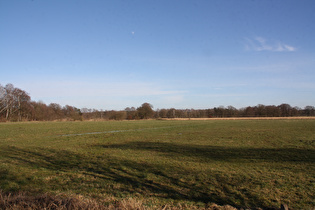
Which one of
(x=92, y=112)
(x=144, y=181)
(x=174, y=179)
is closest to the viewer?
(x=144, y=181)

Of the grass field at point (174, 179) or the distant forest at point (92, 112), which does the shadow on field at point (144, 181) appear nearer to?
the grass field at point (174, 179)

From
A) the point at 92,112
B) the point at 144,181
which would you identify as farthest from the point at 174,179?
the point at 92,112

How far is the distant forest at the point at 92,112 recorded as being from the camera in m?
65.6

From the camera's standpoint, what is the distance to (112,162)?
30.5ft

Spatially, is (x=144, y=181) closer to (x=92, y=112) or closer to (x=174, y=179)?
(x=174, y=179)

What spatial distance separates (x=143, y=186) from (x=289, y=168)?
580 centimetres

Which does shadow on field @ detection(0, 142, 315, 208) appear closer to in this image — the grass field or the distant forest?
the grass field

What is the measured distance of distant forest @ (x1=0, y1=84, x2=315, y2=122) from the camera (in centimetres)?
6564

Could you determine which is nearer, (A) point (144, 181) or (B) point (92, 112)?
(A) point (144, 181)

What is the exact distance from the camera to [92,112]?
92688mm

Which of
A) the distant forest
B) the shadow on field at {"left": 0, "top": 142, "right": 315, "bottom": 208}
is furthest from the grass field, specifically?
the distant forest

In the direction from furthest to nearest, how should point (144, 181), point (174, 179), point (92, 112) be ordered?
point (92, 112) → point (174, 179) → point (144, 181)

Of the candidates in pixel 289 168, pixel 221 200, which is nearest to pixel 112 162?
pixel 221 200

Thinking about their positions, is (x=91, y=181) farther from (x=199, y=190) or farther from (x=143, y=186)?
(x=199, y=190)
